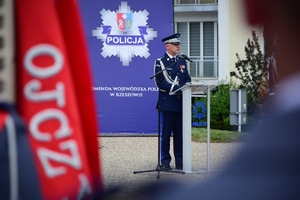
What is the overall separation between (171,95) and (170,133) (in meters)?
0.52

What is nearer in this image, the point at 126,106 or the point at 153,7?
the point at 153,7

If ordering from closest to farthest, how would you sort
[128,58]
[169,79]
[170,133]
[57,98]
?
1. [57,98]
2. [169,79]
3. [170,133]
4. [128,58]

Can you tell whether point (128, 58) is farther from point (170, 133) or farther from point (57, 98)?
point (57, 98)

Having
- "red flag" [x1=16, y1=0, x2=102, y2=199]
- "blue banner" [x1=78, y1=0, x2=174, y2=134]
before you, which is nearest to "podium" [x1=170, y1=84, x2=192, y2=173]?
"blue banner" [x1=78, y1=0, x2=174, y2=134]

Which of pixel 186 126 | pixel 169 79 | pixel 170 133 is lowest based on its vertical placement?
pixel 170 133

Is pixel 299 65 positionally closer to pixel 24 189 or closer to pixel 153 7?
pixel 24 189

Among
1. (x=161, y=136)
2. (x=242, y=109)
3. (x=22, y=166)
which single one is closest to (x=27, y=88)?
(x=22, y=166)

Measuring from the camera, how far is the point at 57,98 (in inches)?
37.4

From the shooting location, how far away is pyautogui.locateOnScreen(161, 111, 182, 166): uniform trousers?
7.47 meters

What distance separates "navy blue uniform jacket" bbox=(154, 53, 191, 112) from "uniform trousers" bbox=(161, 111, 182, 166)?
11 cm

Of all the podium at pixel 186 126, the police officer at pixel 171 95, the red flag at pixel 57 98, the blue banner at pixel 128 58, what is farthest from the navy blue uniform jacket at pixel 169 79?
the red flag at pixel 57 98

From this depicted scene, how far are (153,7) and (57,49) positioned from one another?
9036 mm

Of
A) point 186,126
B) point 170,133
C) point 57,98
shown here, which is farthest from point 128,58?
point 57,98

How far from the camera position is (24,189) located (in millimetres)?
738
